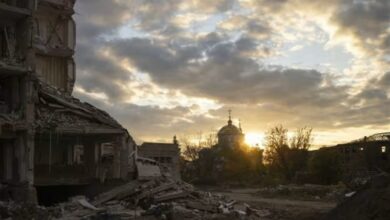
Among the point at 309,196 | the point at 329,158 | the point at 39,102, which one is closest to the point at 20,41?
the point at 39,102

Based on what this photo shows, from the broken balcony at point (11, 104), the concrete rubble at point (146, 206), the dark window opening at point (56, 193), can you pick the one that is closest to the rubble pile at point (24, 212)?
the concrete rubble at point (146, 206)

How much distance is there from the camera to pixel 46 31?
33000 mm

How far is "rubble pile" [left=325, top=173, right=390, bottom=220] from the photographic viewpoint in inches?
576

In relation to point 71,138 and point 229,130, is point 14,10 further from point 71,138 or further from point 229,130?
point 229,130

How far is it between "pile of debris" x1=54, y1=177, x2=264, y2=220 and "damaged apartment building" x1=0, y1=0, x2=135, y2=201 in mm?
1642

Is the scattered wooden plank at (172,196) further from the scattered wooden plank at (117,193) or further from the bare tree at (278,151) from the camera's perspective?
the bare tree at (278,151)

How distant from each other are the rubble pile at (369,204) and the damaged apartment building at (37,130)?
11.4 metres

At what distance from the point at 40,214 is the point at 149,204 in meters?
4.65

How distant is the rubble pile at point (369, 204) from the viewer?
14.6 meters

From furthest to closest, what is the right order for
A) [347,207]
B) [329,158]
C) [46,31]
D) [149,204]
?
1. [329,158]
2. [46,31]
3. [149,204]
4. [347,207]

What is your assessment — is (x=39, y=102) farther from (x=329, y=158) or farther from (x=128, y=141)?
(x=329, y=158)

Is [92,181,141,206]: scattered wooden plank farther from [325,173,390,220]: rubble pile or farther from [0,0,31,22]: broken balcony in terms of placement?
[325,173,390,220]: rubble pile

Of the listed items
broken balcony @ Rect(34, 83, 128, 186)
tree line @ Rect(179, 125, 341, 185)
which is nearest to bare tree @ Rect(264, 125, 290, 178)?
tree line @ Rect(179, 125, 341, 185)

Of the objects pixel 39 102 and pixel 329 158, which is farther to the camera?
pixel 329 158
